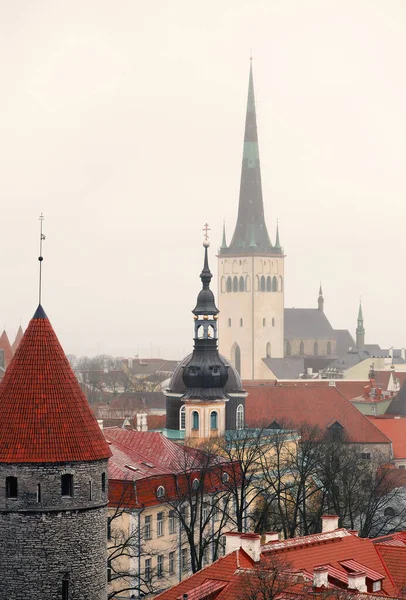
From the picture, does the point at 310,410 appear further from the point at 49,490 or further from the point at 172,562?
the point at 49,490

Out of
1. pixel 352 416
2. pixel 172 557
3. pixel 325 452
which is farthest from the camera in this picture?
pixel 352 416

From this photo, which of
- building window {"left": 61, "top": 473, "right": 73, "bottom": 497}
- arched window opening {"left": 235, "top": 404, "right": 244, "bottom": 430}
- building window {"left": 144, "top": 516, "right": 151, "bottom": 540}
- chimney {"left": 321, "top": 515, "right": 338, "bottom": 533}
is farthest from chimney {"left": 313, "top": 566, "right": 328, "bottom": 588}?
arched window opening {"left": 235, "top": 404, "right": 244, "bottom": 430}

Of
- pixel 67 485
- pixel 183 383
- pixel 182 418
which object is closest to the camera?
pixel 67 485

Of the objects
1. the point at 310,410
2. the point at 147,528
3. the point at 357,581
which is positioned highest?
the point at 310,410

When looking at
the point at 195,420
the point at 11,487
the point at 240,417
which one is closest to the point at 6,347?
the point at 240,417

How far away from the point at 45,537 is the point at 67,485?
1247mm

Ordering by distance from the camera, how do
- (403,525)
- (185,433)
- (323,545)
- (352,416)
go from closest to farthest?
(323,545), (403,525), (185,433), (352,416)

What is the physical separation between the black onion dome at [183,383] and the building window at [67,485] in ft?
160

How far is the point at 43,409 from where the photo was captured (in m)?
36.6

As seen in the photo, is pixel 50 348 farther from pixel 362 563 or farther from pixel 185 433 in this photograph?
pixel 185 433

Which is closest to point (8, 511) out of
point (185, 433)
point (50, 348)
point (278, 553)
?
point (50, 348)

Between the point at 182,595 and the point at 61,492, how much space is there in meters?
4.11

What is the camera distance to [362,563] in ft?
134

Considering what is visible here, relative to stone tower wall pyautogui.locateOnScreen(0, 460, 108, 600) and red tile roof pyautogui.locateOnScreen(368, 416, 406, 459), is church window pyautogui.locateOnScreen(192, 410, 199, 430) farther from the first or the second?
stone tower wall pyautogui.locateOnScreen(0, 460, 108, 600)
